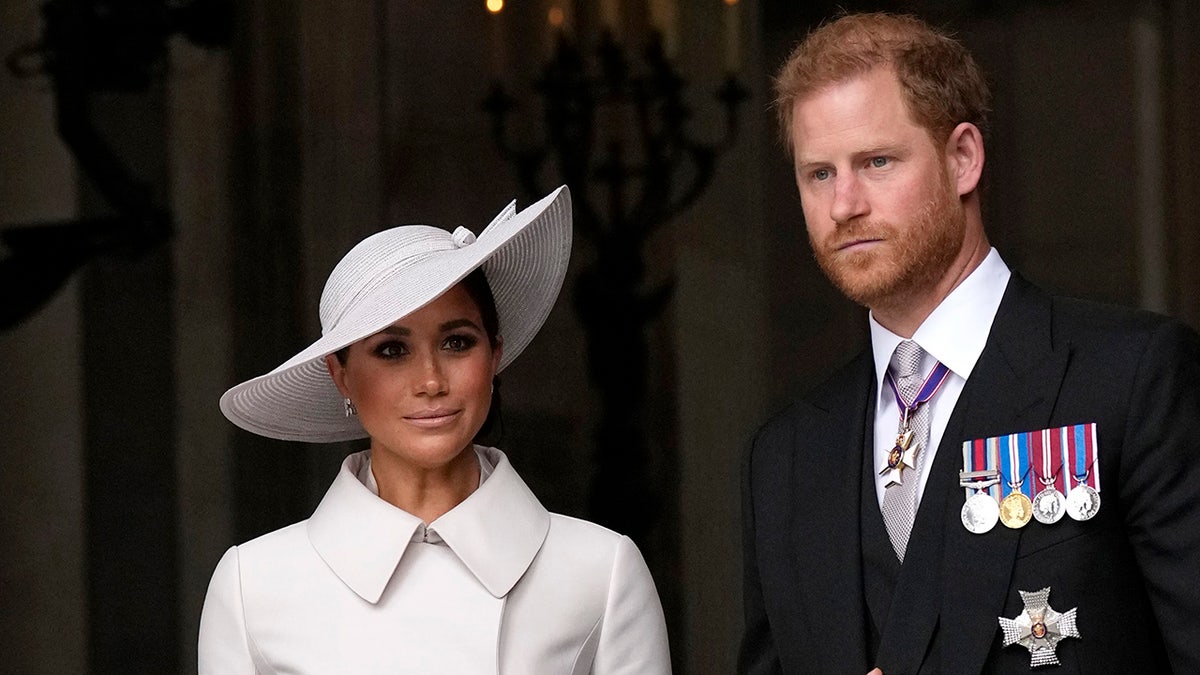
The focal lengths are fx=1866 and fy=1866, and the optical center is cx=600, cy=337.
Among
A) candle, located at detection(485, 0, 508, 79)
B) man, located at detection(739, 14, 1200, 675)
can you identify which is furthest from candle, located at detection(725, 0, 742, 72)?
man, located at detection(739, 14, 1200, 675)

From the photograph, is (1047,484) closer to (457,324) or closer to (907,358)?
(907,358)

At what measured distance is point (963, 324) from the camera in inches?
118

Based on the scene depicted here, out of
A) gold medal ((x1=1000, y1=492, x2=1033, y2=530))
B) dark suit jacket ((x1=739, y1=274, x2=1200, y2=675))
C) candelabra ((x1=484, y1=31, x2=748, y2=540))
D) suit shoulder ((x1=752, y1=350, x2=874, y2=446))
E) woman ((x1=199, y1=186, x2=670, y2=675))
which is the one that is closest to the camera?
dark suit jacket ((x1=739, y1=274, x2=1200, y2=675))

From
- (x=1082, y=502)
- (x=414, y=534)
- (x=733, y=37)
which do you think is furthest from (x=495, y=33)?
(x=1082, y=502)

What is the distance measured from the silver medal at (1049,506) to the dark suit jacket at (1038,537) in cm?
2

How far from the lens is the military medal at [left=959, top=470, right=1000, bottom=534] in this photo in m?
2.86

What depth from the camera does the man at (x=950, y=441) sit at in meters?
2.78

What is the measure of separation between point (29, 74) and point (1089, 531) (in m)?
3.07

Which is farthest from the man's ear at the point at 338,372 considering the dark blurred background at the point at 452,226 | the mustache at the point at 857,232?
the dark blurred background at the point at 452,226

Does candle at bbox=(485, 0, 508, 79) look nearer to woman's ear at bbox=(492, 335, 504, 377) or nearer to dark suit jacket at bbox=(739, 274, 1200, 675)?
woman's ear at bbox=(492, 335, 504, 377)

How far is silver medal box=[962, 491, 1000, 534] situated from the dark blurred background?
6.90 feet

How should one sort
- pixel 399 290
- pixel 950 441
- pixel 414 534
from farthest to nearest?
1. pixel 414 534
2. pixel 399 290
3. pixel 950 441

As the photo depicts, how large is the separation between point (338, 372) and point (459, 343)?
22 centimetres

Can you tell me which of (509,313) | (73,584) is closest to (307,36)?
(73,584)
